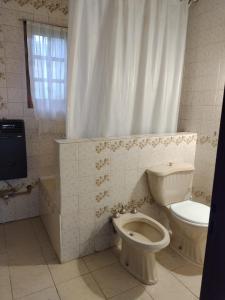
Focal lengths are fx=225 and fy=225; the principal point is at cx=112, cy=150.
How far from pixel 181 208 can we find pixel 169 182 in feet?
0.80

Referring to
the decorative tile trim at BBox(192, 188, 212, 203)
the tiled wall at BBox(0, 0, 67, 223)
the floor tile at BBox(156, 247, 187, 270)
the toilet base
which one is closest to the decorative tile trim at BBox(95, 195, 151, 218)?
the toilet base

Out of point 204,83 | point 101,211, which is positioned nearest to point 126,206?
point 101,211

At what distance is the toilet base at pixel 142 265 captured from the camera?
1684 millimetres

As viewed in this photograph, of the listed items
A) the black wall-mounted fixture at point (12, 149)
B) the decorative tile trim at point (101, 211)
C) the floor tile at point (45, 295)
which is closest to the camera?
the floor tile at point (45, 295)

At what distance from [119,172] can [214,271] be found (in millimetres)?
1379

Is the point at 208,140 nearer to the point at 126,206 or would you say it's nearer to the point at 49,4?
the point at 126,206

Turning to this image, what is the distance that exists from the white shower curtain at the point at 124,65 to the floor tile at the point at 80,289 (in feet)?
3.62

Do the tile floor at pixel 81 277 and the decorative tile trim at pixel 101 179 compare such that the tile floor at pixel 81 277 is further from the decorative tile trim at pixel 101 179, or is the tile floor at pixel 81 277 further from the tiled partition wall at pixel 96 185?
the decorative tile trim at pixel 101 179

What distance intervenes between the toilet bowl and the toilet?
0.24 meters

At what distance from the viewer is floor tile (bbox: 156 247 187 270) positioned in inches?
74.3

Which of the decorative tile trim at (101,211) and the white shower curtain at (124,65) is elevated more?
the white shower curtain at (124,65)

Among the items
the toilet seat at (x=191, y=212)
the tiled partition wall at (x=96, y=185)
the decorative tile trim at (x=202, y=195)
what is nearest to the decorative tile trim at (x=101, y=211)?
the tiled partition wall at (x=96, y=185)

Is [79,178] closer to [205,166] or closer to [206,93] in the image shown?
[205,166]

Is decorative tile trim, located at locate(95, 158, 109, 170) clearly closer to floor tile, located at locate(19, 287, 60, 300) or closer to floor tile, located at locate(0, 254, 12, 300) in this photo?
floor tile, located at locate(19, 287, 60, 300)
